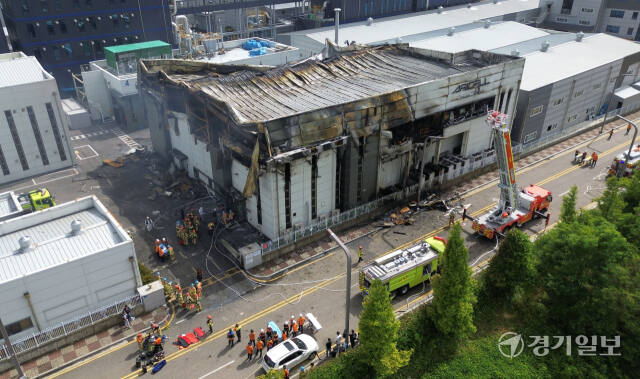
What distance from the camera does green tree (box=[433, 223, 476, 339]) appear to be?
90.2 ft

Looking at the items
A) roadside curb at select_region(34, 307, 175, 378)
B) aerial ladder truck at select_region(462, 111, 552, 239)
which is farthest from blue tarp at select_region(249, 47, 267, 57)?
roadside curb at select_region(34, 307, 175, 378)

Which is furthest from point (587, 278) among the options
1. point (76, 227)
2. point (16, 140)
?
point (16, 140)

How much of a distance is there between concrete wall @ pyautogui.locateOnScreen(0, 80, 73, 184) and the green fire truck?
3938 centimetres

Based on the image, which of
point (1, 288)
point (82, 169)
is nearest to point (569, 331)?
point (1, 288)

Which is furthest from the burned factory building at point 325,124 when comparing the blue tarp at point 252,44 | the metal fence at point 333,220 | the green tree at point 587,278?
the blue tarp at point 252,44

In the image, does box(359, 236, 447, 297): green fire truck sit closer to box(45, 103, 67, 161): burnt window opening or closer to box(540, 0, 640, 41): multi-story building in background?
box(45, 103, 67, 161): burnt window opening

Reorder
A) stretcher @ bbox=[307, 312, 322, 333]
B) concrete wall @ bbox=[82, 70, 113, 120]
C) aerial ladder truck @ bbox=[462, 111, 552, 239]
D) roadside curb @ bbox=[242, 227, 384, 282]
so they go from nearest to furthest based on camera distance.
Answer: stretcher @ bbox=[307, 312, 322, 333], roadside curb @ bbox=[242, 227, 384, 282], aerial ladder truck @ bbox=[462, 111, 552, 239], concrete wall @ bbox=[82, 70, 113, 120]

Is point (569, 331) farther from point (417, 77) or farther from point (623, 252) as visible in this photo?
point (417, 77)

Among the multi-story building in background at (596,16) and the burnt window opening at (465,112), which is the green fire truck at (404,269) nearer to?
the burnt window opening at (465,112)

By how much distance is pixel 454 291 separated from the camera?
92.9ft

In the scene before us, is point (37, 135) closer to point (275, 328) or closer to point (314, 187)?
point (314, 187)

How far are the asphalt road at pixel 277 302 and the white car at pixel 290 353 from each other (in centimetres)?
141

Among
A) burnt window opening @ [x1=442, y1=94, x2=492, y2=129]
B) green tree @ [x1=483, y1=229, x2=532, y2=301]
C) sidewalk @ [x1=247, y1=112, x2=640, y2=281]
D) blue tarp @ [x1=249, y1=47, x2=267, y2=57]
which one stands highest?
blue tarp @ [x1=249, y1=47, x2=267, y2=57]

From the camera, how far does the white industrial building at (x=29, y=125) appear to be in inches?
1978
